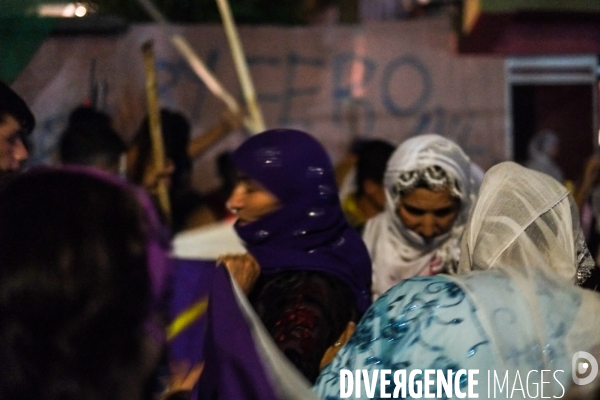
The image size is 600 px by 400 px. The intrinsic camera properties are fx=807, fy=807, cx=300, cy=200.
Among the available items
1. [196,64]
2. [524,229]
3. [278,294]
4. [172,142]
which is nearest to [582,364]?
[524,229]

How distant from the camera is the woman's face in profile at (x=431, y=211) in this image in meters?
3.03

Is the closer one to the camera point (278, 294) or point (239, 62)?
point (278, 294)

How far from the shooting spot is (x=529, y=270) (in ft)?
5.43

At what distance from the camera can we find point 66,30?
199 inches

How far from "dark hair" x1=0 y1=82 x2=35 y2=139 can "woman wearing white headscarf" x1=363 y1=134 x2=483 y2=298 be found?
4.84 ft

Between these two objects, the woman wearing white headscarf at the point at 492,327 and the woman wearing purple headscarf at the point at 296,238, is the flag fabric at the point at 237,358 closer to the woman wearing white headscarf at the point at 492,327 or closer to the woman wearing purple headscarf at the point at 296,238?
the woman wearing white headscarf at the point at 492,327

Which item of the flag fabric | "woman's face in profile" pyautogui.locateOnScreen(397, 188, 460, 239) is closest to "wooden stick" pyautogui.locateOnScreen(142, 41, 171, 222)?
"woman's face in profile" pyautogui.locateOnScreen(397, 188, 460, 239)

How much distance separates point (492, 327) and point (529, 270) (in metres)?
0.20

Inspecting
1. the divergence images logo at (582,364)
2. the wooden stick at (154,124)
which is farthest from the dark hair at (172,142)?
the divergence images logo at (582,364)

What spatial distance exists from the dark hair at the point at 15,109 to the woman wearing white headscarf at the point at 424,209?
1474mm

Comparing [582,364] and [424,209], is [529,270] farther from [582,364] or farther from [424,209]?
[424,209]

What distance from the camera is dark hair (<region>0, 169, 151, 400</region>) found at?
115 cm

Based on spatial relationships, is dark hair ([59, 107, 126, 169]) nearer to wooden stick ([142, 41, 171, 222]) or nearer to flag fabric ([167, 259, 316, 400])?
wooden stick ([142, 41, 171, 222])

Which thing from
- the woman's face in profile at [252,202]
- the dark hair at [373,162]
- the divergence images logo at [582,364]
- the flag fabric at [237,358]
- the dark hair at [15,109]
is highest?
the dark hair at [15,109]
